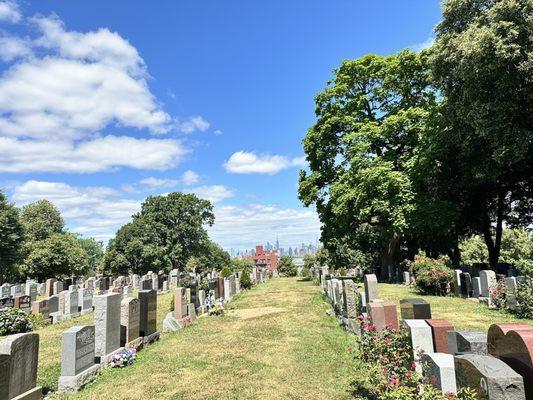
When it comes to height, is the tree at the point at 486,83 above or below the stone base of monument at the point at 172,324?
above

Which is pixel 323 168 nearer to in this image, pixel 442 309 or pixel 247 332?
pixel 442 309

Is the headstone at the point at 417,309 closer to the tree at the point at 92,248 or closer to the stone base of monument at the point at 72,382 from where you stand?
the stone base of monument at the point at 72,382

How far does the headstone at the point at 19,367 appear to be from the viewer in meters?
6.11

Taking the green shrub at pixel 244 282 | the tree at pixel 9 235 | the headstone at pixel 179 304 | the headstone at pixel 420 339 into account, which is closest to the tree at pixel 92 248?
the tree at pixel 9 235

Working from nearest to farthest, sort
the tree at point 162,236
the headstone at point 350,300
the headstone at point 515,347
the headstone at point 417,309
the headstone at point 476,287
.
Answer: the headstone at point 515,347 < the headstone at point 417,309 < the headstone at point 350,300 < the headstone at point 476,287 < the tree at point 162,236

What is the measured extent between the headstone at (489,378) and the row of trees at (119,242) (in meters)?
40.8

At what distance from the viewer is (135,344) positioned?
11.0 metres

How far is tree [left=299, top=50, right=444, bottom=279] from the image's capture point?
23.7 meters

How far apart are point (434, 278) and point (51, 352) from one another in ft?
56.2

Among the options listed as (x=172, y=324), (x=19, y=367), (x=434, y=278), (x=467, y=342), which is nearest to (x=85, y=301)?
(x=172, y=324)

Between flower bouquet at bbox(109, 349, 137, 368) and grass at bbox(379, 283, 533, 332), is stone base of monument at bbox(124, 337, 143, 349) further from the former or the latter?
grass at bbox(379, 283, 533, 332)

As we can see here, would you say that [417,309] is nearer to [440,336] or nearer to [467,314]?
[440,336]

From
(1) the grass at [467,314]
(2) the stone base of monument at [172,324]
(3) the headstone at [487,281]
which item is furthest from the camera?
(3) the headstone at [487,281]

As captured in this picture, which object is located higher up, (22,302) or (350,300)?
(350,300)
